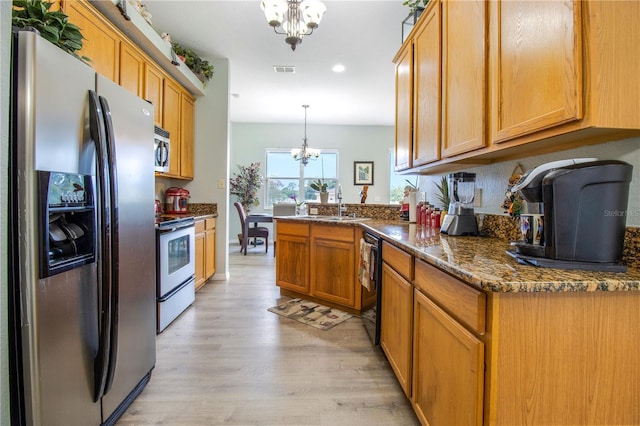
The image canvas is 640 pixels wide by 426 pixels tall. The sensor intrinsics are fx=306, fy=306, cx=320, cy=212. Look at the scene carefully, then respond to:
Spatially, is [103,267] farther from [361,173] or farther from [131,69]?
[361,173]

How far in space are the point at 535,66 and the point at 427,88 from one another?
0.99 m

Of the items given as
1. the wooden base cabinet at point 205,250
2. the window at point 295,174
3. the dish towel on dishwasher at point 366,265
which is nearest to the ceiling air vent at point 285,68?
the wooden base cabinet at point 205,250

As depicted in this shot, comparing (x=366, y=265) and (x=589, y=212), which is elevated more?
(x=589, y=212)

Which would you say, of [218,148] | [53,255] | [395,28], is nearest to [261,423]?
[53,255]

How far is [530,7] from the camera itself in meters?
1.09

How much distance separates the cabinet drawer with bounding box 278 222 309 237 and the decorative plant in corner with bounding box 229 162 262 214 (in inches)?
151

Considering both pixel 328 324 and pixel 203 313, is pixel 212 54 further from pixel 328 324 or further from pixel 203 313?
pixel 328 324

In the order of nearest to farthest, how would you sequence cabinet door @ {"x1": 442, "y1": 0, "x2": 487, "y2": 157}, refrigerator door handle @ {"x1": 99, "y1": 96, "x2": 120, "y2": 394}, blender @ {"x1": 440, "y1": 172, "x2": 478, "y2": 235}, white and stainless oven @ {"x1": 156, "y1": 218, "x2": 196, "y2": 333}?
refrigerator door handle @ {"x1": 99, "y1": 96, "x2": 120, "y2": 394} < cabinet door @ {"x1": 442, "y1": 0, "x2": 487, "y2": 157} < blender @ {"x1": 440, "y1": 172, "x2": 478, "y2": 235} < white and stainless oven @ {"x1": 156, "y1": 218, "x2": 196, "y2": 333}

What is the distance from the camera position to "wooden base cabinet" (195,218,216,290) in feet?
11.0

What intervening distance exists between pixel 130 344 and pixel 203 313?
4.46ft

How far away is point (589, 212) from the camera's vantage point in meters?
0.94

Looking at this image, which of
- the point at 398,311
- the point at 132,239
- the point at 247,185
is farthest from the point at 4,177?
the point at 247,185

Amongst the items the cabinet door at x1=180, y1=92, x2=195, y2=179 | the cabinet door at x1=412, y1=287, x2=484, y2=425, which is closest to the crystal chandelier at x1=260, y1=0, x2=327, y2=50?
the cabinet door at x1=180, y1=92, x2=195, y2=179

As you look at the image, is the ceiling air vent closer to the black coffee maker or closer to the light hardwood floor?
the light hardwood floor
